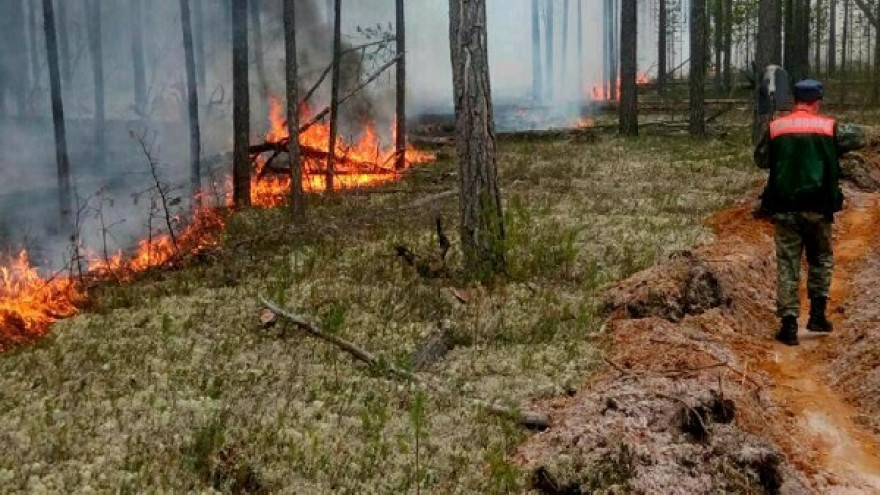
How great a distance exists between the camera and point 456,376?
6945mm

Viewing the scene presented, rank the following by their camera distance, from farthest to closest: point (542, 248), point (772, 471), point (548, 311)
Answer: point (542, 248)
point (548, 311)
point (772, 471)

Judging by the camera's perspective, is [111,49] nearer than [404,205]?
No

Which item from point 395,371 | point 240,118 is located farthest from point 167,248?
point 395,371

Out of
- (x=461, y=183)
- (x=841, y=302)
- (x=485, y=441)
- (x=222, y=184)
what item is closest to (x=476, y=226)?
(x=461, y=183)

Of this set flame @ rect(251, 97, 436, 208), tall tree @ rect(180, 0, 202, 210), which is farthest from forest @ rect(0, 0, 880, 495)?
tall tree @ rect(180, 0, 202, 210)

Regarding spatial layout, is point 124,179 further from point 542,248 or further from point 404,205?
point 542,248

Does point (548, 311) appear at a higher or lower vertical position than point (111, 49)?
lower

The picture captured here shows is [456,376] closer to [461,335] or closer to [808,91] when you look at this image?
[461,335]

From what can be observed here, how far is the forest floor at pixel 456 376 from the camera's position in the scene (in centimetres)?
489

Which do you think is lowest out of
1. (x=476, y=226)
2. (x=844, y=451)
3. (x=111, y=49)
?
(x=844, y=451)

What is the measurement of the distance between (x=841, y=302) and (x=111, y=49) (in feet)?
205

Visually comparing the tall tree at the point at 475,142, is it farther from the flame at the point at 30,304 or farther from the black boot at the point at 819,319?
the flame at the point at 30,304

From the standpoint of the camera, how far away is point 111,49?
62.0 m

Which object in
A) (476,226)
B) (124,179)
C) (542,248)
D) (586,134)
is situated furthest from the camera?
(586,134)
